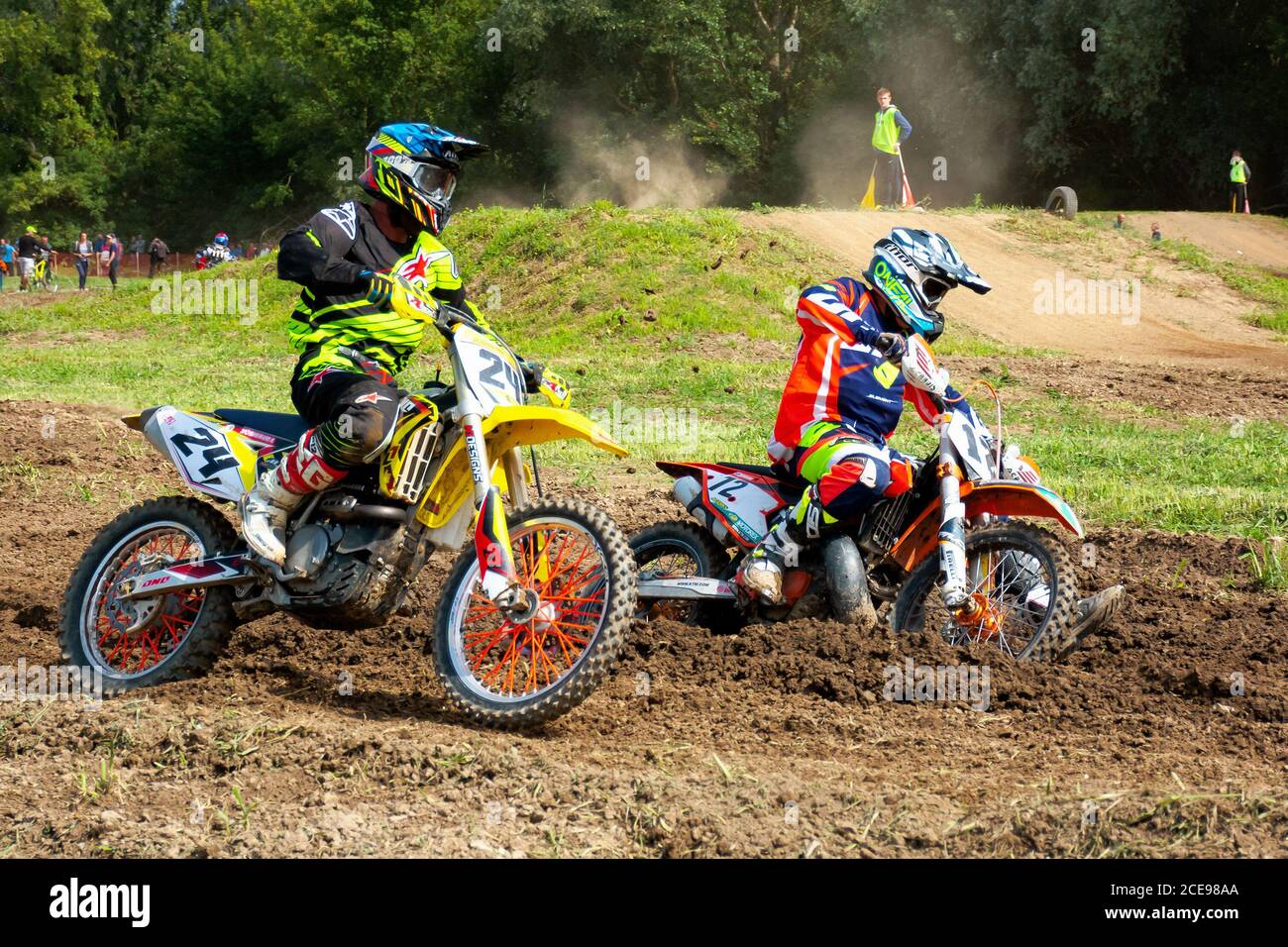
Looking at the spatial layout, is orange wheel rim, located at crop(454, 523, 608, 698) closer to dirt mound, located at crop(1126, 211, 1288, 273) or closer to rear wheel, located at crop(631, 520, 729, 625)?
rear wheel, located at crop(631, 520, 729, 625)

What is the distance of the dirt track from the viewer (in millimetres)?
4410

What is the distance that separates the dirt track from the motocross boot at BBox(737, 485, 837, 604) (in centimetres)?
29

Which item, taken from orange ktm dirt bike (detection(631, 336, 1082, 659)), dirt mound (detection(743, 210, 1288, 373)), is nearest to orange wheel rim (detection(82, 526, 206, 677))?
orange ktm dirt bike (detection(631, 336, 1082, 659))

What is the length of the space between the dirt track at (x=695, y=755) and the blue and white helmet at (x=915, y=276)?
1.63 meters

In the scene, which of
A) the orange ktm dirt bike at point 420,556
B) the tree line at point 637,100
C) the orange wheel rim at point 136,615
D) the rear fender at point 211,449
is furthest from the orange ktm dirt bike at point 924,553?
the tree line at point 637,100

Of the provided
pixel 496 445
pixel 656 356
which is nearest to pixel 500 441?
pixel 496 445

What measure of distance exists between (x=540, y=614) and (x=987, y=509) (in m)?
2.37

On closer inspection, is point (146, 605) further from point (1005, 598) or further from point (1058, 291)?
point (1058, 291)

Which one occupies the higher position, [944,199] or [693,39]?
[693,39]

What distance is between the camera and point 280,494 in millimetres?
6066

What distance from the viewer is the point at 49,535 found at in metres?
9.34

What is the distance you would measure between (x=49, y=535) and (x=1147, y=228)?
910 inches
